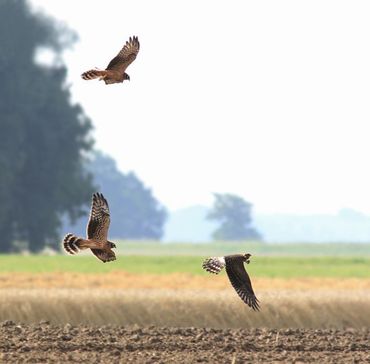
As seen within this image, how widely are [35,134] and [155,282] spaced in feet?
96.2

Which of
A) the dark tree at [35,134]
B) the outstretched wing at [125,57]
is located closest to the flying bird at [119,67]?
the outstretched wing at [125,57]

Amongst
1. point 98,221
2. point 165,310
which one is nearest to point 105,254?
point 98,221

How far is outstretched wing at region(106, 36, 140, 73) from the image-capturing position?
10.8 metres

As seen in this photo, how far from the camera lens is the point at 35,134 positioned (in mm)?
57062

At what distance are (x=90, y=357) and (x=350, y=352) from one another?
351 cm

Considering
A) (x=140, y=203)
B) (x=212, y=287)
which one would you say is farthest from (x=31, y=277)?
(x=140, y=203)

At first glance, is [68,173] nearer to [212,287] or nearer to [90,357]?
[212,287]

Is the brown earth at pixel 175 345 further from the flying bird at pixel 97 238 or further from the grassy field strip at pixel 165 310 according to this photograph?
the flying bird at pixel 97 238

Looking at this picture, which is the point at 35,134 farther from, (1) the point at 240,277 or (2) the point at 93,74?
(2) the point at 93,74

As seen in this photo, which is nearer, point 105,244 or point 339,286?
point 105,244

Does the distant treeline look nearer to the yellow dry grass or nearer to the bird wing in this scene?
the yellow dry grass

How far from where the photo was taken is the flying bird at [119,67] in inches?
411

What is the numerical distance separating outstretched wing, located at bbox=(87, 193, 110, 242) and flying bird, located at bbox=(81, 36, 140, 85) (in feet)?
3.26

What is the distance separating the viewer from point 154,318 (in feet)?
67.9
